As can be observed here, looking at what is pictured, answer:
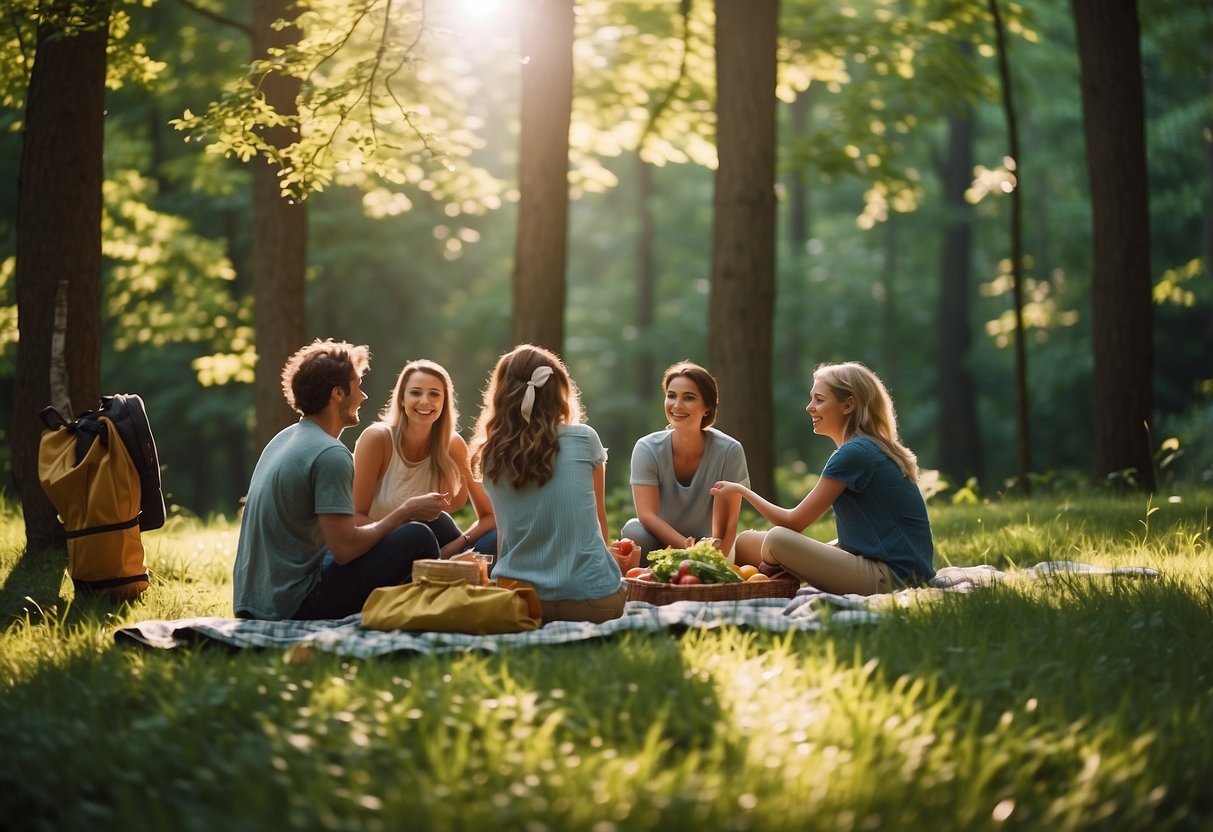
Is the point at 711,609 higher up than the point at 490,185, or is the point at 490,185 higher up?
the point at 490,185

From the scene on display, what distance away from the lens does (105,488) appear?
21.4 feet

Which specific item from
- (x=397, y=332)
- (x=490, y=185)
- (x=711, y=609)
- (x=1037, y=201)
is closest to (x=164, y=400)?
(x=397, y=332)

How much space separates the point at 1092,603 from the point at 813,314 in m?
24.3

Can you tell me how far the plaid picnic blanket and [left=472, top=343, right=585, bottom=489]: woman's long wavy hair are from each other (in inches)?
30.6

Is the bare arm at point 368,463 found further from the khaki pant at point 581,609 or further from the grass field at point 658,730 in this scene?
the grass field at point 658,730

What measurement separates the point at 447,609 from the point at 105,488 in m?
2.27

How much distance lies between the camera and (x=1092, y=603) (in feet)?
18.8

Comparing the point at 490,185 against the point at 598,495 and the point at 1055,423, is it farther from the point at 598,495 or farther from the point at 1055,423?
the point at 1055,423

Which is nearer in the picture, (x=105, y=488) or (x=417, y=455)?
(x=105, y=488)

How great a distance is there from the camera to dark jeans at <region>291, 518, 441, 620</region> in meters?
6.13

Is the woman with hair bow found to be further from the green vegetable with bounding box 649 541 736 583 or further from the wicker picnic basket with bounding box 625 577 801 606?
the green vegetable with bounding box 649 541 736 583

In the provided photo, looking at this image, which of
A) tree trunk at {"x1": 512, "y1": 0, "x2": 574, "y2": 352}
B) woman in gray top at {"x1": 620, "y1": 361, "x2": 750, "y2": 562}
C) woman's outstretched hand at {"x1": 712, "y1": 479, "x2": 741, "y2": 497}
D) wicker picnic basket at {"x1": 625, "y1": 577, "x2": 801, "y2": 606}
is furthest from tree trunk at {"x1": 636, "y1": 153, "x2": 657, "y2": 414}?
wicker picnic basket at {"x1": 625, "y1": 577, "x2": 801, "y2": 606}

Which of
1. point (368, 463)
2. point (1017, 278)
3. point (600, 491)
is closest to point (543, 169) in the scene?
point (368, 463)

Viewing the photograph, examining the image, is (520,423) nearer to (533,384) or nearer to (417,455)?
(533,384)
